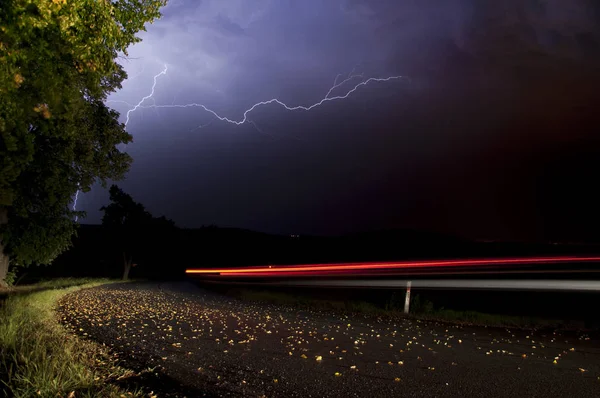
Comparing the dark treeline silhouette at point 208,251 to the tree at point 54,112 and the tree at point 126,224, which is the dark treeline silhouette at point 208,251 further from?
the tree at point 54,112

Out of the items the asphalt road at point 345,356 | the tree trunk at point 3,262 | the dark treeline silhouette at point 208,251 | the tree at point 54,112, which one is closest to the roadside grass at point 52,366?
the asphalt road at point 345,356

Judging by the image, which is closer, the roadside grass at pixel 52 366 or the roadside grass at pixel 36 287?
the roadside grass at pixel 52 366

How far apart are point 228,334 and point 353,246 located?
68797mm

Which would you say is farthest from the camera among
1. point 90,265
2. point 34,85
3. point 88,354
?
point 90,265

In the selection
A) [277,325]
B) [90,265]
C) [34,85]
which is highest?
[34,85]

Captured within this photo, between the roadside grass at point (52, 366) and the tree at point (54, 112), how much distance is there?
3.77 meters

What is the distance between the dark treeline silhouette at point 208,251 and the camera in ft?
141

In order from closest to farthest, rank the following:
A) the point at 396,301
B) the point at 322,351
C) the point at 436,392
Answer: the point at 436,392 → the point at 322,351 → the point at 396,301

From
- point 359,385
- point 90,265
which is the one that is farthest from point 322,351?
point 90,265

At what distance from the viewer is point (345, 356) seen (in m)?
6.80

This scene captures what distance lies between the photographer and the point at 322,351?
717 cm

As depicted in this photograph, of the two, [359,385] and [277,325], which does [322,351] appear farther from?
[277,325]

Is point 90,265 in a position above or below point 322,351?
below

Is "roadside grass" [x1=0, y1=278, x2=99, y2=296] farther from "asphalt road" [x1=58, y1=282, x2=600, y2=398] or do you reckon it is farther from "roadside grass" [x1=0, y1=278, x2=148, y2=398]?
"roadside grass" [x1=0, y1=278, x2=148, y2=398]
